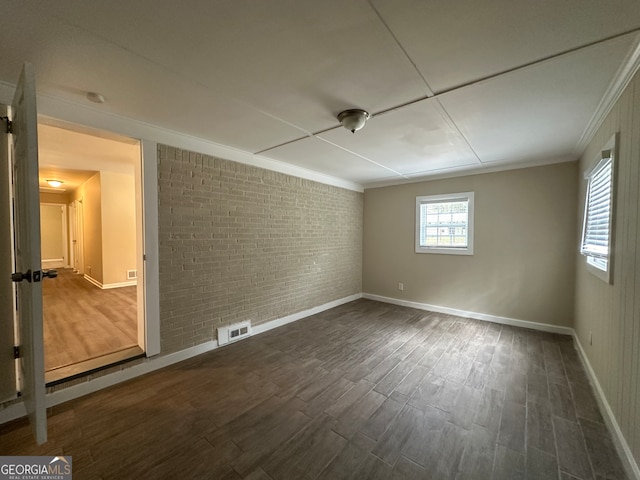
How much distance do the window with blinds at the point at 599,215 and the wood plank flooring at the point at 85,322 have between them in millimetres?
4668

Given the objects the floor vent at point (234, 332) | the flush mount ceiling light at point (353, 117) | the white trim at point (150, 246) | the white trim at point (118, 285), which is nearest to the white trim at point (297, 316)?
the floor vent at point (234, 332)

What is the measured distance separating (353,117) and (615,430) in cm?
295

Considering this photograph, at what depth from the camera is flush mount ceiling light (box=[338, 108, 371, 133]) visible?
213 centimetres

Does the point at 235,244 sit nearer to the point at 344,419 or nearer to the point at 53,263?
the point at 344,419

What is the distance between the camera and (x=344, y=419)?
1.87 meters

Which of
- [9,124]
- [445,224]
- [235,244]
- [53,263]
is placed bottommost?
[53,263]

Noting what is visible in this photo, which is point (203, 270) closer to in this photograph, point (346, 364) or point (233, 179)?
point (233, 179)

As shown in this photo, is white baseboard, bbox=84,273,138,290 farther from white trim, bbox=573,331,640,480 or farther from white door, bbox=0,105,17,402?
Result: white trim, bbox=573,331,640,480

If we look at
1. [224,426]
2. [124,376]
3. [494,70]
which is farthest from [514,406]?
[124,376]

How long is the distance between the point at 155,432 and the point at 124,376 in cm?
96

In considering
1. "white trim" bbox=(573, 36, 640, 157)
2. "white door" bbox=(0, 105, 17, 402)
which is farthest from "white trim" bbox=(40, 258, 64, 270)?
"white trim" bbox=(573, 36, 640, 157)

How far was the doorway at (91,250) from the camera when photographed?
2541 mm

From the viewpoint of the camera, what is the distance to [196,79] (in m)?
1.72

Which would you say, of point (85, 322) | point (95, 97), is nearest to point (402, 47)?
point (95, 97)
